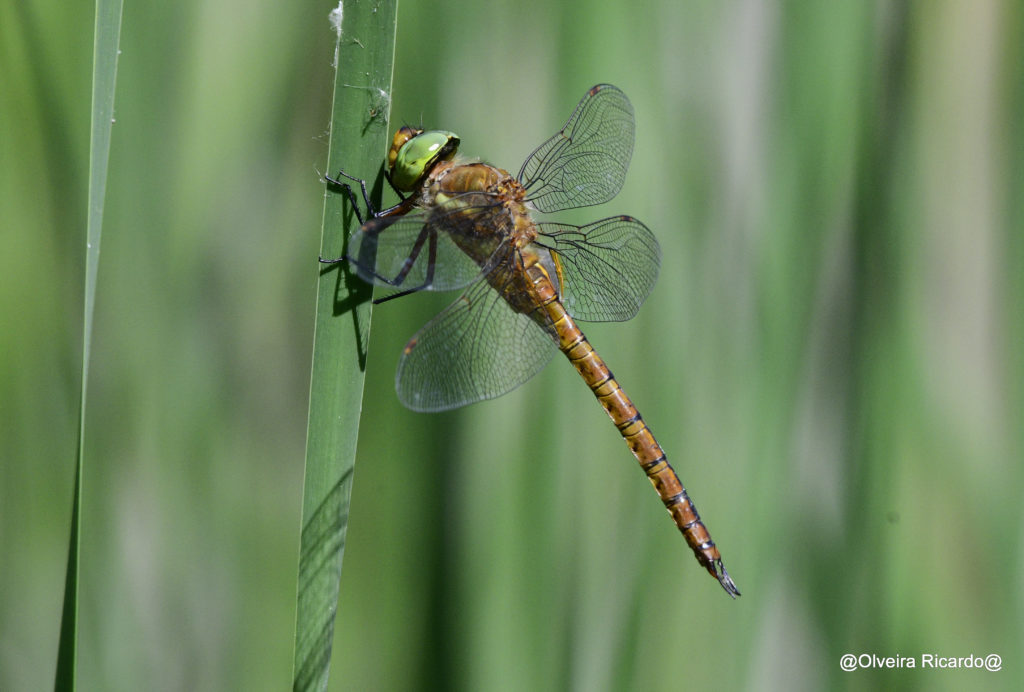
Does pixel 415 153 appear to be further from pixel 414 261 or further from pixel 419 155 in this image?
pixel 414 261

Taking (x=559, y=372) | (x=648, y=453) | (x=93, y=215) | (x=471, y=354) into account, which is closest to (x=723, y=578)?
(x=648, y=453)

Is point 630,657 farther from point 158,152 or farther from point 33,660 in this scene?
point 158,152

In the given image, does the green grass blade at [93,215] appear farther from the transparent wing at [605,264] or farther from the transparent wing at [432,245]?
the transparent wing at [605,264]

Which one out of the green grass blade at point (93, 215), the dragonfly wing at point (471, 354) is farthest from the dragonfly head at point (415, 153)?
the green grass blade at point (93, 215)

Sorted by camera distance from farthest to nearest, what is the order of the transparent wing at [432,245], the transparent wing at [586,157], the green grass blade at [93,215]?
1. the transparent wing at [586,157]
2. the transparent wing at [432,245]
3. the green grass blade at [93,215]

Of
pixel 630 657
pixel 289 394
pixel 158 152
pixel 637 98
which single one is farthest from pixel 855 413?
pixel 158 152

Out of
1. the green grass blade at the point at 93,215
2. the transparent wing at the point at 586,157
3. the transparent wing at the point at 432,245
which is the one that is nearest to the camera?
the green grass blade at the point at 93,215

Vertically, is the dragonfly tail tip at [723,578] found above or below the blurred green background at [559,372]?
below

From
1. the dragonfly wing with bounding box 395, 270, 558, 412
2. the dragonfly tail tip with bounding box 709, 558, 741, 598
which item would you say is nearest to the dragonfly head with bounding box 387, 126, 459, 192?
the dragonfly wing with bounding box 395, 270, 558, 412
